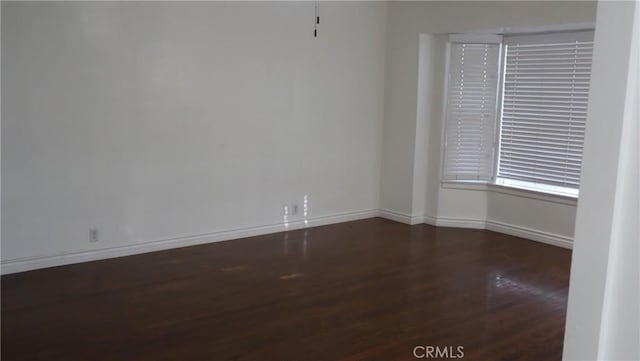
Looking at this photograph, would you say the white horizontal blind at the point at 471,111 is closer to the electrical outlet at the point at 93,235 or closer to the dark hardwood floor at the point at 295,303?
the dark hardwood floor at the point at 295,303

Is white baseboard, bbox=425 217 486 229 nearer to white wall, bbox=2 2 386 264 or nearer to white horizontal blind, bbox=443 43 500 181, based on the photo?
white horizontal blind, bbox=443 43 500 181

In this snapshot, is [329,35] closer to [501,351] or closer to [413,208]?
[413,208]

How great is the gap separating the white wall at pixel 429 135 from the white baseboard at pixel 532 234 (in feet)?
0.08

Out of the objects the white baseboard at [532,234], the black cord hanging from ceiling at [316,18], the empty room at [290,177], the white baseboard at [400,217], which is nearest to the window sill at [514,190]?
the empty room at [290,177]

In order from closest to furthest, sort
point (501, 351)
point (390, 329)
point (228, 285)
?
point (501, 351), point (390, 329), point (228, 285)

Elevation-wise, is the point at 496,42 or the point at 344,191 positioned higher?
the point at 496,42

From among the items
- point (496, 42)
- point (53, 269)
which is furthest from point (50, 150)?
point (496, 42)

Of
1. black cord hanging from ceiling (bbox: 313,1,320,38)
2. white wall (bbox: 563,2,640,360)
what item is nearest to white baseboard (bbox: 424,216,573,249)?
black cord hanging from ceiling (bbox: 313,1,320,38)

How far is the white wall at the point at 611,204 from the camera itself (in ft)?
4.84

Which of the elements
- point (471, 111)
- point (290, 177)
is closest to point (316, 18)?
point (290, 177)

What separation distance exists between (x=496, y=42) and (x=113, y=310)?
474cm

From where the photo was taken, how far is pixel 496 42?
20.2 feet

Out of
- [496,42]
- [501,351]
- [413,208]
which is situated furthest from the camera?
[413,208]

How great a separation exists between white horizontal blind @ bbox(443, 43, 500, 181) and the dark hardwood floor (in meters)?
1.09
